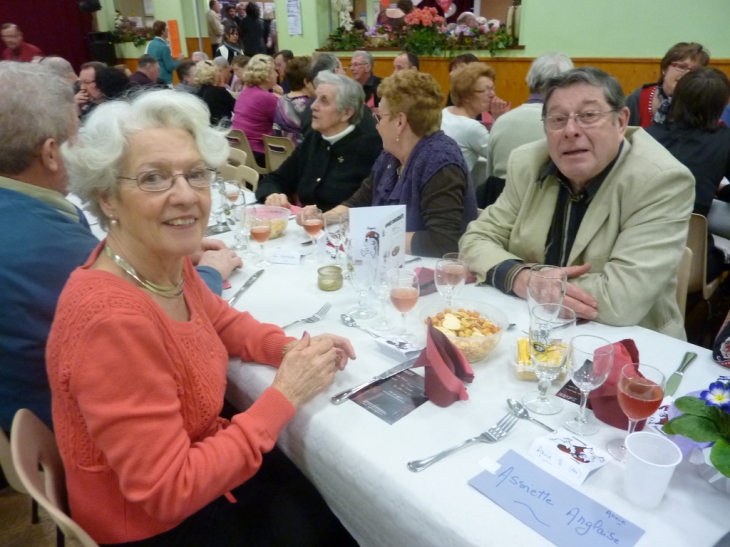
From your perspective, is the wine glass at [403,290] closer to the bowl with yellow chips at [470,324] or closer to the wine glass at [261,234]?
the bowl with yellow chips at [470,324]

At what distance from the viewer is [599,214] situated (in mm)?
1775

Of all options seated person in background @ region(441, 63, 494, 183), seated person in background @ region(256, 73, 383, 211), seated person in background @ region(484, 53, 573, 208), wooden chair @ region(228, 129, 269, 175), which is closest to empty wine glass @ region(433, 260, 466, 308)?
seated person in background @ region(256, 73, 383, 211)

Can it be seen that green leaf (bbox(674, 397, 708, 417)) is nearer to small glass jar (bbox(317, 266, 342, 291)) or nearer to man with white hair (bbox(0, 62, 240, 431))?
small glass jar (bbox(317, 266, 342, 291))

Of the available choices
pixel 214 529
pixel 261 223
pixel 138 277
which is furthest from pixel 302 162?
pixel 214 529

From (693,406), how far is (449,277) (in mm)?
739

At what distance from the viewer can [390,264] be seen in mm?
1719

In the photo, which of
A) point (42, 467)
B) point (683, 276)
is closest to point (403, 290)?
point (42, 467)

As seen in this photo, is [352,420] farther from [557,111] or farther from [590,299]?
[557,111]

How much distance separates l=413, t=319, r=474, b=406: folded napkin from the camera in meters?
1.18

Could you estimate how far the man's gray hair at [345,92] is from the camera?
9.91ft

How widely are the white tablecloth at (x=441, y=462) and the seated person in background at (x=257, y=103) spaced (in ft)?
14.4

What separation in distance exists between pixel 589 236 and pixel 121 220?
1.45 metres

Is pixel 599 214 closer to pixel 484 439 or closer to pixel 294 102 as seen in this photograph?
pixel 484 439

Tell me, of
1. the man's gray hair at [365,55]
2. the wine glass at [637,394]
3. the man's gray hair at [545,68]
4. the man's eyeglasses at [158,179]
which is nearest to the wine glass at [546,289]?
the wine glass at [637,394]
